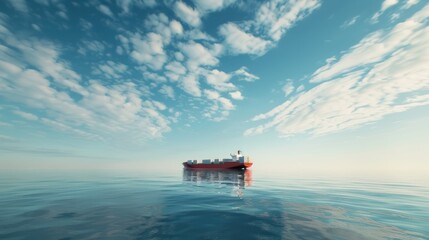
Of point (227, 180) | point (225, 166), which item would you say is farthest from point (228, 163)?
point (227, 180)

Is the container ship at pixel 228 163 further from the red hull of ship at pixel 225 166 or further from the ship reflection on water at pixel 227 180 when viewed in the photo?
the ship reflection on water at pixel 227 180

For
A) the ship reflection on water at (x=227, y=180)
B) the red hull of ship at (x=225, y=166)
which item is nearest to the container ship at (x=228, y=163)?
the red hull of ship at (x=225, y=166)

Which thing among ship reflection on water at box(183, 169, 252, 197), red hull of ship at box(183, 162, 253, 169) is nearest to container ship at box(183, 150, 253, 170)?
red hull of ship at box(183, 162, 253, 169)

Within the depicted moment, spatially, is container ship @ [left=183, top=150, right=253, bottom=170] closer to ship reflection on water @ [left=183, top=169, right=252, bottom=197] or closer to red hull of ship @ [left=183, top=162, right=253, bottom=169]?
red hull of ship @ [left=183, top=162, right=253, bottom=169]

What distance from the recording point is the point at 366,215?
1408 cm

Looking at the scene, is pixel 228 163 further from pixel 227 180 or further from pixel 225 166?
pixel 227 180

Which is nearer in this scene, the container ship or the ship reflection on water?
the ship reflection on water

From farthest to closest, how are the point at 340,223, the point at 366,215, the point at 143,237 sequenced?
1. the point at 366,215
2. the point at 340,223
3. the point at 143,237

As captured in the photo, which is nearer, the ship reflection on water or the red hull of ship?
the ship reflection on water

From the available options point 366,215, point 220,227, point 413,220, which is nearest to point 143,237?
point 220,227

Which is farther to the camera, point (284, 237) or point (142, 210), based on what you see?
point (142, 210)

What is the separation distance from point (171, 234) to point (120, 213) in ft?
19.5

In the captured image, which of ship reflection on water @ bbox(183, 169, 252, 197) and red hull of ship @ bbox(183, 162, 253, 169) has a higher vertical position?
red hull of ship @ bbox(183, 162, 253, 169)

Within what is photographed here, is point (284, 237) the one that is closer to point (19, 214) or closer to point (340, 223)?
point (340, 223)
